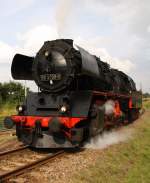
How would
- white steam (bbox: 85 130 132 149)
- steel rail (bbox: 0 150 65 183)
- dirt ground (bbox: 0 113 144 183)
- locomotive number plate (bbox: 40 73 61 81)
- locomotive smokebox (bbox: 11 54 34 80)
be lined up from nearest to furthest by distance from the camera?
1. steel rail (bbox: 0 150 65 183)
2. dirt ground (bbox: 0 113 144 183)
3. locomotive number plate (bbox: 40 73 61 81)
4. white steam (bbox: 85 130 132 149)
5. locomotive smokebox (bbox: 11 54 34 80)

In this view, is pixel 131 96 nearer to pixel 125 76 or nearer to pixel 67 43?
pixel 125 76

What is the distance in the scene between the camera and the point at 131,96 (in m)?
19.8

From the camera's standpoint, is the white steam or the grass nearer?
the grass

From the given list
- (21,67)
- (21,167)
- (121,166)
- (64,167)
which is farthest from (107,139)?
(21,167)

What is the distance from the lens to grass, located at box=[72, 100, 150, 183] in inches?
323

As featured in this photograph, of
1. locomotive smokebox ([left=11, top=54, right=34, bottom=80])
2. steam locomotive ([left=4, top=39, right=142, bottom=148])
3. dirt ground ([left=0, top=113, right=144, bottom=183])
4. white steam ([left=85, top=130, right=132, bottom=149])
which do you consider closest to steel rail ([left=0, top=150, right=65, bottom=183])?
dirt ground ([left=0, top=113, right=144, bottom=183])

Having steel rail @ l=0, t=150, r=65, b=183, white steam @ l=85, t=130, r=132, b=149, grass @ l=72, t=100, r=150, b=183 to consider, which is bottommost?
grass @ l=72, t=100, r=150, b=183

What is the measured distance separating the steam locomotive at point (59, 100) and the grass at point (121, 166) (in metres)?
1.04

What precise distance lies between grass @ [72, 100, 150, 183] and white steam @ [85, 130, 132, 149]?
1.41 feet

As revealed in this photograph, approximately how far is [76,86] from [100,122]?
145 centimetres

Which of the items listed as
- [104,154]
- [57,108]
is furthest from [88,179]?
[57,108]

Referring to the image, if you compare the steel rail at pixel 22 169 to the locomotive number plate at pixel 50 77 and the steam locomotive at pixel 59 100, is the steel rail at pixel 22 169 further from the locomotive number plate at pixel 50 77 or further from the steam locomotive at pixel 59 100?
the locomotive number plate at pixel 50 77

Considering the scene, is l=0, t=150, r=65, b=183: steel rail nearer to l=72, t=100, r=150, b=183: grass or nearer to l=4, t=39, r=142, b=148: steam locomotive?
l=4, t=39, r=142, b=148: steam locomotive

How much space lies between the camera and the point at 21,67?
41.2 feet
